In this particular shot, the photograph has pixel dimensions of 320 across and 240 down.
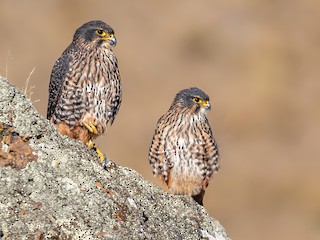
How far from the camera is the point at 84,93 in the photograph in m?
8.05

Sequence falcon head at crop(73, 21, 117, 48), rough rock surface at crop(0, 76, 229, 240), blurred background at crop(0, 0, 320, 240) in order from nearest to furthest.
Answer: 1. rough rock surface at crop(0, 76, 229, 240)
2. falcon head at crop(73, 21, 117, 48)
3. blurred background at crop(0, 0, 320, 240)

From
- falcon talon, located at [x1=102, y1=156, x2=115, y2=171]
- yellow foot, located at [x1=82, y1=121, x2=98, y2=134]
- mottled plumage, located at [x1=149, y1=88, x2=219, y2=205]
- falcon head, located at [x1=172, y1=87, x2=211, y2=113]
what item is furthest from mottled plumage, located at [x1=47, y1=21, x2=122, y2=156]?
falcon talon, located at [x1=102, y1=156, x2=115, y2=171]

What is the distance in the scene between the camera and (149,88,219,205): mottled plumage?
884cm

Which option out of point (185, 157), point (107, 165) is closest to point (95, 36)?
point (185, 157)

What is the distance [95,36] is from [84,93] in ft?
2.01

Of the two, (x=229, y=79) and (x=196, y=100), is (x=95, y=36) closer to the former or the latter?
(x=196, y=100)

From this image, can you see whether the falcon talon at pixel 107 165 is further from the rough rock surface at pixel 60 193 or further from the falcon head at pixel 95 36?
the falcon head at pixel 95 36

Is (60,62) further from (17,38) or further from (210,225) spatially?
(17,38)

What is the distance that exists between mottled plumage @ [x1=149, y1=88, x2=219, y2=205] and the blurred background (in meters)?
9.33

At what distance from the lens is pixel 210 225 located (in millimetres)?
6828

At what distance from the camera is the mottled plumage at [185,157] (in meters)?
8.84

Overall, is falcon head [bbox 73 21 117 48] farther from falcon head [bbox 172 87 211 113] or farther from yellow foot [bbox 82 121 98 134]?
A: falcon head [bbox 172 87 211 113]

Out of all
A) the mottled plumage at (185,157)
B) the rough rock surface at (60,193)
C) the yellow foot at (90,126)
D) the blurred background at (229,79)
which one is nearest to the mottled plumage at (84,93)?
the yellow foot at (90,126)

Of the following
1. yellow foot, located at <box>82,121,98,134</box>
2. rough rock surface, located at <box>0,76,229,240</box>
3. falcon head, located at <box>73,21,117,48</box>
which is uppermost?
falcon head, located at <box>73,21,117,48</box>
